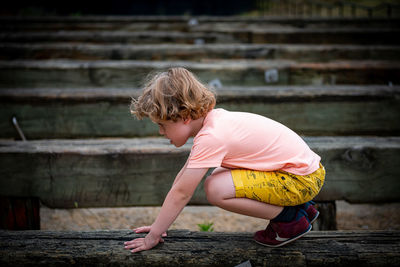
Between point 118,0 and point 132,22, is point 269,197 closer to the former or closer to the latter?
point 132,22

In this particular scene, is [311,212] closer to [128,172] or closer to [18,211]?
[128,172]

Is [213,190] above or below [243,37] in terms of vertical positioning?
below

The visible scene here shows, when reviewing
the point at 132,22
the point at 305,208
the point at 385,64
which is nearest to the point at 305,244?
the point at 305,208

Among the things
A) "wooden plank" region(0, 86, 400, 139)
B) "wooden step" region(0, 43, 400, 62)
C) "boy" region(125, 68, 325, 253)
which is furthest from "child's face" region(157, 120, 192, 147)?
"wooden step" region(0, 43, 400, 62)

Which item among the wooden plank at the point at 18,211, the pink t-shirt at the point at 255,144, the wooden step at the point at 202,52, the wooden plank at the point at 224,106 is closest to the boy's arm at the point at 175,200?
the pink t-shirt at the point at 255,144

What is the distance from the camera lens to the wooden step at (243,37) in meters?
5.23

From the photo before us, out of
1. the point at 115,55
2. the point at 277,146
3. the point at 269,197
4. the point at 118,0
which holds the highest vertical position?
the point at 118,0

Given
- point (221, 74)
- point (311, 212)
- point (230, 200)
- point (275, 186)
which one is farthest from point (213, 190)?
point (221, 74)

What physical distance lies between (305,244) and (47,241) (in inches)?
46.8

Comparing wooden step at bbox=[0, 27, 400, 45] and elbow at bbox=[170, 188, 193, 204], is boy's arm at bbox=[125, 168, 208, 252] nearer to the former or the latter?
elbow at bbox=[170, 188, 193, 204]

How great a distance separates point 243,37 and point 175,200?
14.0 ft

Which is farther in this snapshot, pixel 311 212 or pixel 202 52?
pixel 202 52

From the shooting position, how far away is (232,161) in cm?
161

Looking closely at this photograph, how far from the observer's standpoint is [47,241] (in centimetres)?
168
